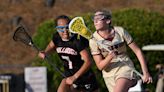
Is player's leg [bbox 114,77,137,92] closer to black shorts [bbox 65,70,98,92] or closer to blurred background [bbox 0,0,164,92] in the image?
black shorts [bbox 65,70,98,92]

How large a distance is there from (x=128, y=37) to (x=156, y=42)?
9354 mm

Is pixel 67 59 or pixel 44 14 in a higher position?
pixel 67 59

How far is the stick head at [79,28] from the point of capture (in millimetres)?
10312

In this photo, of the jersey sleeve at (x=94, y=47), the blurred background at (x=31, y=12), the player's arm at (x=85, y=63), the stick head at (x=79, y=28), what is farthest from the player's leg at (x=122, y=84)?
the blurred background at (x=31, y=12)

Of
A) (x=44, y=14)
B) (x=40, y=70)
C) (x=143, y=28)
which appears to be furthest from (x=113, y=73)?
(x=44, y=14)

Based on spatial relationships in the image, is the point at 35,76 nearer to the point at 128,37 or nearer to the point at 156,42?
the point at 156,42

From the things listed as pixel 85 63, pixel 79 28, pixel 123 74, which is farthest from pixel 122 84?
pixel 79 28

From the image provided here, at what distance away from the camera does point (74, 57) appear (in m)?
10.6

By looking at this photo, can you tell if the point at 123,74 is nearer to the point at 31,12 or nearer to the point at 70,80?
the point at 70,80

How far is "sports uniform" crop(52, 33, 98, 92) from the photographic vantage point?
34.4 feet

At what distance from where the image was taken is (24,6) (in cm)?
2559

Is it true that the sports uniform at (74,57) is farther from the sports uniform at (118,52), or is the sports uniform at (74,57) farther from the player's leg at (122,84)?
the player's leg at (122,84)

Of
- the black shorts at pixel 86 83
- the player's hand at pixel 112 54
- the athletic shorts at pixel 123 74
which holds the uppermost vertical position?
the player's hand at pixel 112 54

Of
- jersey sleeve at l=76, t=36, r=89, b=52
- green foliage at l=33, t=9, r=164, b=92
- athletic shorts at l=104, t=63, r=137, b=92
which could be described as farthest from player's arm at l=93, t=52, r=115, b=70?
green foliage at l=33, t=9, r=164, b=92
